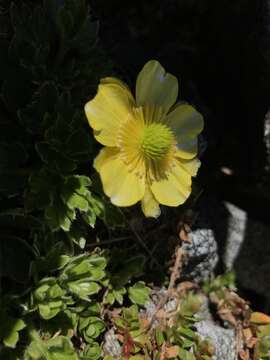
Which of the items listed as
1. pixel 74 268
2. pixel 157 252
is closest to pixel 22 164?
pixel 74 268

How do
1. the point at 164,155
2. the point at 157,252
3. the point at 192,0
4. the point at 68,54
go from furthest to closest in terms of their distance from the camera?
the point at 192,0 < the point at 157,252 < the point at 68,54 < the point at 164,155

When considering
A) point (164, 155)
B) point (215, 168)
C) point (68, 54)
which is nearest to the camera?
point (164, 155)

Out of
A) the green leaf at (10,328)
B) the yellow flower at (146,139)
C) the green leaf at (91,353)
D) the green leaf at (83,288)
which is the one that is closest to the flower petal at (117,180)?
the yellow flower at (146,139)

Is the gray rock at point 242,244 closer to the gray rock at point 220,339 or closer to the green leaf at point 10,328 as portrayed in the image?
the gray rock at point 220,339

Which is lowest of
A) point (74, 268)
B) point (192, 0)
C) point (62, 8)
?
point (74, 268)

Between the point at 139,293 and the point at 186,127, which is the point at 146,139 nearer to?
the point at 186,127

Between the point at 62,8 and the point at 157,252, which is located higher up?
the point at 62,8

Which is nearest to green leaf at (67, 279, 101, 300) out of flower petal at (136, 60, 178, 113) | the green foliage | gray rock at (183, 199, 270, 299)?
the green foliage

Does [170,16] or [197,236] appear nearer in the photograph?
[197,236]

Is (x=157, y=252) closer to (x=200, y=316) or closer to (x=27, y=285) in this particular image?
(x=200, y=316)
